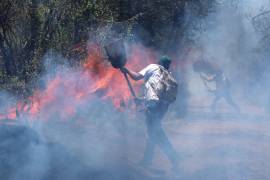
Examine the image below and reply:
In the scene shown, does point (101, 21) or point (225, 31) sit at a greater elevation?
point (101, 21)

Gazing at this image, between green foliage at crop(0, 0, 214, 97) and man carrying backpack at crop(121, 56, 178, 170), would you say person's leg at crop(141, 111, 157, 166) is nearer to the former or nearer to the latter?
man carrying backpack at crop(121, 56, 178, 170)

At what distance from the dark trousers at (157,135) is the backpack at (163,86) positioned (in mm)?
132

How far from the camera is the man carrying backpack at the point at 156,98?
652cm

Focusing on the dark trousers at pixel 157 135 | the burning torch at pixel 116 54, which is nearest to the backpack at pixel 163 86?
the dark trousers at pixel 157 135

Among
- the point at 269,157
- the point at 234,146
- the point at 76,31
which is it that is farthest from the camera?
the point at 76,31

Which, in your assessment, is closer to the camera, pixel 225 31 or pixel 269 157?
pixel 269 157

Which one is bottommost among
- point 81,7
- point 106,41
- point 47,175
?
point 47,175

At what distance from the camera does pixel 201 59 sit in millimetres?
16328

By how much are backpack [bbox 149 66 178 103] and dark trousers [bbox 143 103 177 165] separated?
0.13 metres

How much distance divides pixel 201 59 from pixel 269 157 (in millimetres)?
9344

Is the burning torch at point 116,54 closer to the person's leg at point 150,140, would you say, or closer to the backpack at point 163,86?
the backpack at point 163,86

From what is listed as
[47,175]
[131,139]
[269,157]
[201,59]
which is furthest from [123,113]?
[201,59]

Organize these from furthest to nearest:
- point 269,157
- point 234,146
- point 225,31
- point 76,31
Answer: point 225,31 < point 76,31 < point 234,146 < point 269,157

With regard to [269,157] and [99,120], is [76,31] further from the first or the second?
[269,157]
